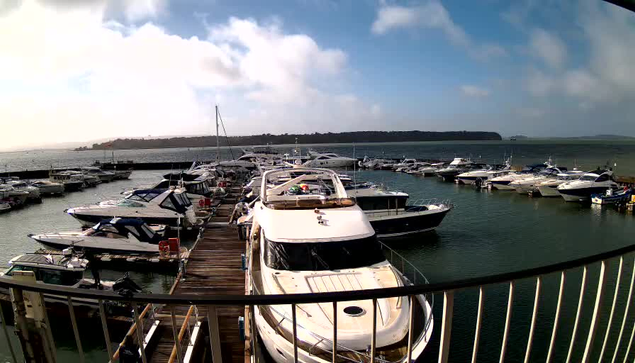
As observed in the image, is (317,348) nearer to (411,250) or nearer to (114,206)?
(411,250)

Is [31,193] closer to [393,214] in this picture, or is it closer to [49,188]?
[49,188]

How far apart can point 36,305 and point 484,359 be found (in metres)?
10.3

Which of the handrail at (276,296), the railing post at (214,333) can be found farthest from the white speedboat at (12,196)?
the railing post at (214,333)

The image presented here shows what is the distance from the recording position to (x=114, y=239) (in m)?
17.0

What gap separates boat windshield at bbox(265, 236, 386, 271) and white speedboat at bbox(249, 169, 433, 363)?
22 mm

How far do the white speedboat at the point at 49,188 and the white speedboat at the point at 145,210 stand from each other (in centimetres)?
2455

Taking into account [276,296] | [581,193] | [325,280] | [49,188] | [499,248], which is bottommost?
[499,248]

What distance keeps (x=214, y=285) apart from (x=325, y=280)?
209 inches

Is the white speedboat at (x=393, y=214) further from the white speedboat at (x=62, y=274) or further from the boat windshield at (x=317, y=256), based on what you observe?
the white speedboat at (x=62, y=274)

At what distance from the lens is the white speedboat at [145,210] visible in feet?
70.5

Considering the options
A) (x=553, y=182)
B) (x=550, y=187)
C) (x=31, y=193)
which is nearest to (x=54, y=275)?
(x=31, y=193)

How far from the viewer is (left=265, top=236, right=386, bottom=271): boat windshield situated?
7.85 m

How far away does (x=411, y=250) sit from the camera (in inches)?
757

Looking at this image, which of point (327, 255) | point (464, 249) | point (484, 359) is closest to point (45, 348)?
point (327, 255)
